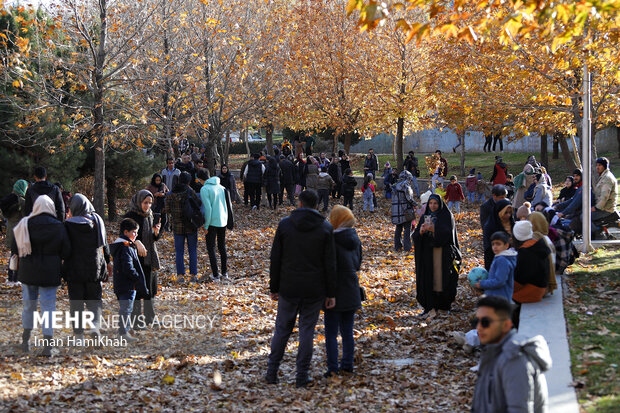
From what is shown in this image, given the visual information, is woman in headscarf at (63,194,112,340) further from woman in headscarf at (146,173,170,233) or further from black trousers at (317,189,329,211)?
black trousers at (317,189,329,211)

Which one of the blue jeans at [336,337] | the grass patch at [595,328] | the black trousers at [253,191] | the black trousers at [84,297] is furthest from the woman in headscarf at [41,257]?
the black trousers at [253,191]

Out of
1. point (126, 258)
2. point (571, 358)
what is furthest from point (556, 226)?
point (126, 258)

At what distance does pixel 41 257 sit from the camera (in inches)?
311

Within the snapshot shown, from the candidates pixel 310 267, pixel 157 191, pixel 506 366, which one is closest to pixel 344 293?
pixel 310 267

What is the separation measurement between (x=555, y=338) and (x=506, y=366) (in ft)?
13.0

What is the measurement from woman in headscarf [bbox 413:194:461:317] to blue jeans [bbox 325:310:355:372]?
2.67 metres

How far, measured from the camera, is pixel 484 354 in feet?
14.4

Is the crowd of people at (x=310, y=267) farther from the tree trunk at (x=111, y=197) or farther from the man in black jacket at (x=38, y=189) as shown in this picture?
the tree trunk at (x=111, y=197)

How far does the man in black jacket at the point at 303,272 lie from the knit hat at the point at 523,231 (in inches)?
98.1

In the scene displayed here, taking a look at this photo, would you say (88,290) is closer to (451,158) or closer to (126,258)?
(126,258)

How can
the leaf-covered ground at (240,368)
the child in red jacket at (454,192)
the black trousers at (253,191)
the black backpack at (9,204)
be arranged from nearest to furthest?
the leaf-covered ground at (240,368)
the black backpack at (9,204)
the child in red jacket at (454,192)
the black trousers at (253,191)

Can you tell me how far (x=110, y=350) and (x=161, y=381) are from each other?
132cm

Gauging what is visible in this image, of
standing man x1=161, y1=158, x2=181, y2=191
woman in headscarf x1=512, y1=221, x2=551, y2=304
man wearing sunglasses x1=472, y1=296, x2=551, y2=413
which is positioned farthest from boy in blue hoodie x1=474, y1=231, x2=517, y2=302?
standing man x1=161, y1=158, x2=181, y2=191

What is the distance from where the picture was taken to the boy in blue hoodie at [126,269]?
27.2 ft
